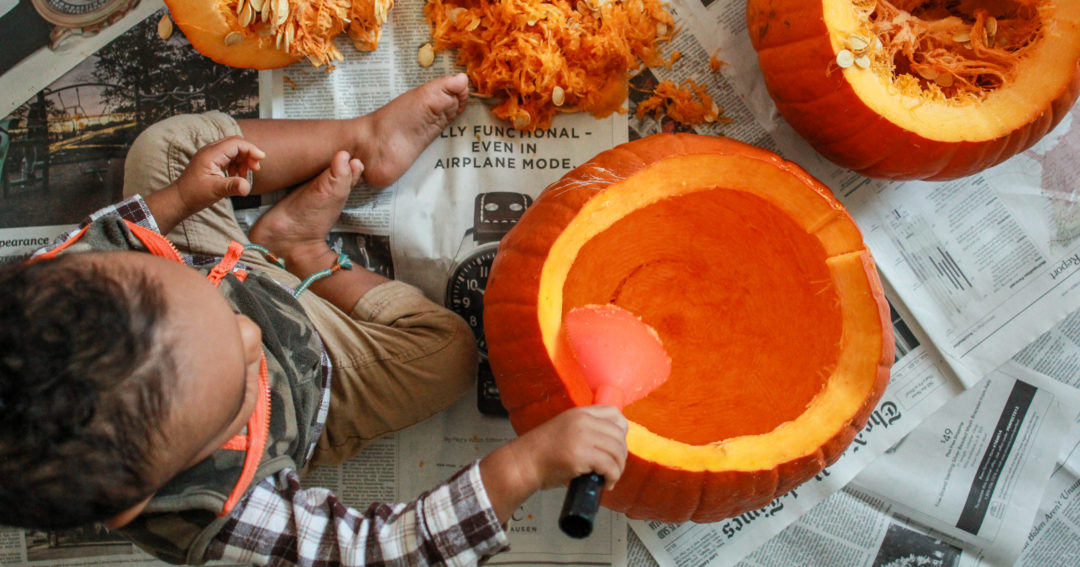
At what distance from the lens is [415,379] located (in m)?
0.87

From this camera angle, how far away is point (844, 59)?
0.74m

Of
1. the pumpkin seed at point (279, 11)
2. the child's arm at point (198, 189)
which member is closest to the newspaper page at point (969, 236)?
the pumpkin seed at point (279, 11)

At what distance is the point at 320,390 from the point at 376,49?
0.48 m

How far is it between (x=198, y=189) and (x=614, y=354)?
49 cm

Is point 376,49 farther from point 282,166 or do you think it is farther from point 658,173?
point 658,173

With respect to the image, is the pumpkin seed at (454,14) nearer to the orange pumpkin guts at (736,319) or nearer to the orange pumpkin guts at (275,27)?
the orange pumpkin guts at (275,27)

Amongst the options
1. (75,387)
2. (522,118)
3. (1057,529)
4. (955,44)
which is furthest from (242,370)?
(1057,529)

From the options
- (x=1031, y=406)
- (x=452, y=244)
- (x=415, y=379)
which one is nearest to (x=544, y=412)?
(x=415, y=379)

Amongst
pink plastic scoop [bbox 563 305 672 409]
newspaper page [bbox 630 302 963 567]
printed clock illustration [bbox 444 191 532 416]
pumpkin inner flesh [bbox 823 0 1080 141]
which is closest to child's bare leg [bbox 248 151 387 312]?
printed clock illustration [bbox 444 191 532 416]

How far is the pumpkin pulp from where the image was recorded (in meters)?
0.69

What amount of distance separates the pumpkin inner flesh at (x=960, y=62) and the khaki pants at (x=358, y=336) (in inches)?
22.5

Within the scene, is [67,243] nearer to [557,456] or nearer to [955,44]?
[557,456]

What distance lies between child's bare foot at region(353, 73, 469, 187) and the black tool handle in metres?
0.52

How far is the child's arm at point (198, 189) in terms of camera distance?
760 mm
